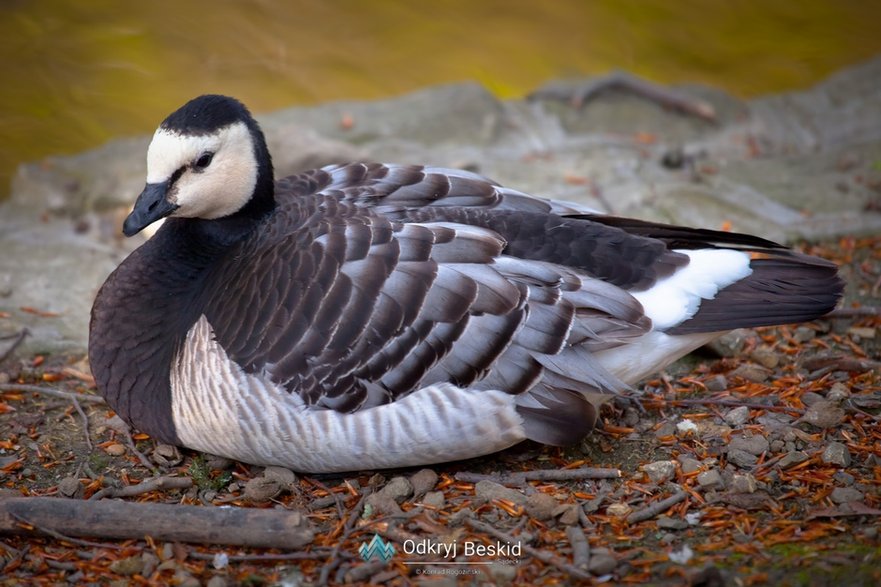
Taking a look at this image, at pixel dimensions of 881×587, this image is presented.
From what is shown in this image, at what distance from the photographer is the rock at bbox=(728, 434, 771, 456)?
387 cm

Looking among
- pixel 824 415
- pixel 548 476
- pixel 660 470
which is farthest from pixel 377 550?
pixel 824 415

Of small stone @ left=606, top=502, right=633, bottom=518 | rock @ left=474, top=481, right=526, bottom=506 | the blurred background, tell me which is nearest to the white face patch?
rock @ left=474, top=481, right=526, bottom=506

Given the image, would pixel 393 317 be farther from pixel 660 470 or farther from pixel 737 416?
pixel 737 416

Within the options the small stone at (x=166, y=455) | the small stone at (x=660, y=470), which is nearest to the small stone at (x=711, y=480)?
the small stone at (x=660, y=470)

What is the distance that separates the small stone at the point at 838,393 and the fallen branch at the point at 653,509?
1.01 meters

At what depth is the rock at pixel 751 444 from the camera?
3873mm

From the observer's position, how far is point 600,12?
403 inches

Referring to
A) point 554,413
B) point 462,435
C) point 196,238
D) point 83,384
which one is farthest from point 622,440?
point 83,384

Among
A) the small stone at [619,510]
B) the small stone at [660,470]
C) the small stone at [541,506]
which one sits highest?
the small stone at [660,470]

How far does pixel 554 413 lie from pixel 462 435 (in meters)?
0.39

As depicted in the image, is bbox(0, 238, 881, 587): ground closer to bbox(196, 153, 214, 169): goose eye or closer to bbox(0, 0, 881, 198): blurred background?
bbox(196, 153, 214, 169): goose eye

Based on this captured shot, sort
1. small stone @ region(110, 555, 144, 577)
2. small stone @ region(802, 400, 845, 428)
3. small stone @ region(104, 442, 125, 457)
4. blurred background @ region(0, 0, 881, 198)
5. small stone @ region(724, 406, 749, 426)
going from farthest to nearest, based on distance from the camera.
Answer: blurred background @ region(0, 0, 881, 198), small stone @ region(104, 442, 125, 457), small stone @ region(724, 406, 749, 426), small stone @ region(802, 400, 845, 428), small stone @ region(110, 555, 144, 577)

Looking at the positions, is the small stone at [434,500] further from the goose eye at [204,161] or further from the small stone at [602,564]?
the goose eye at [204,161]

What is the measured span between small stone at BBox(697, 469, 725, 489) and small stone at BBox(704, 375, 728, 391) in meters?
0.79
